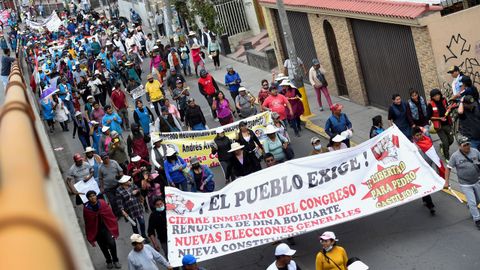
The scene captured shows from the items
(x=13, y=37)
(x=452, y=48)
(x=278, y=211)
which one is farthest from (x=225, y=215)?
(x=13, y=37)

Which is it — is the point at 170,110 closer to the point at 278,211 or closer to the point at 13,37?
the point at 278,211

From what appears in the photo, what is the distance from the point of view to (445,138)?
44.8ft

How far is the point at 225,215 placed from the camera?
10.7m

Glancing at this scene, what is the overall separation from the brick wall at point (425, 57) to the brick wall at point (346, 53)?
3.51 m

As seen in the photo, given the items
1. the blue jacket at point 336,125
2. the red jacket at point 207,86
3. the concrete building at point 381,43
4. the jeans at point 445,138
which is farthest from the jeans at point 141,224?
the red jacket at point 207,86

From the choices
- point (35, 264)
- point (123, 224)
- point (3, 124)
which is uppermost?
point (3, 124)

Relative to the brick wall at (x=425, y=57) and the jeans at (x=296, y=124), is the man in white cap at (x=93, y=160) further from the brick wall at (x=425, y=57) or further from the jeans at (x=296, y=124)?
the brick wall at (x=425, y=57)

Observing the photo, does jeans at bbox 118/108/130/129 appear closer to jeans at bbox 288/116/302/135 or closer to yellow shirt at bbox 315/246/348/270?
jeans at bbox 288/116/302/135

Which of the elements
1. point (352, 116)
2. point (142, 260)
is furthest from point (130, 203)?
point (352, 116)

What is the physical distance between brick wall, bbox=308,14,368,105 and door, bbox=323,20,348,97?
9 centimetres

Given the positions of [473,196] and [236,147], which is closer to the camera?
[473,196]

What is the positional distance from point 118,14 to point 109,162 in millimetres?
45206

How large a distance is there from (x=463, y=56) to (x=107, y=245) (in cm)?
768

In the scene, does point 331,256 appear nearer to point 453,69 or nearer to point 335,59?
point 453,69
